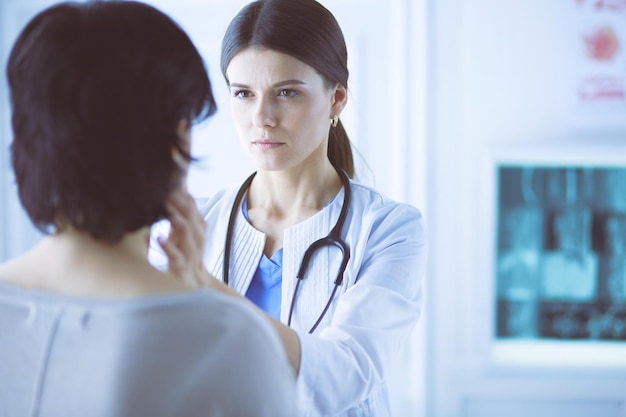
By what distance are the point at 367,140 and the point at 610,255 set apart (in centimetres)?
96

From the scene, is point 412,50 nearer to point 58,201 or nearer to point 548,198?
point 548,198

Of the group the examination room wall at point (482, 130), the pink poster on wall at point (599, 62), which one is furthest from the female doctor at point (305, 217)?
the pink poster on wall at point (599, 62)

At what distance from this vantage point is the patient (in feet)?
1.81

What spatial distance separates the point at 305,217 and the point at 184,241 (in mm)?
600

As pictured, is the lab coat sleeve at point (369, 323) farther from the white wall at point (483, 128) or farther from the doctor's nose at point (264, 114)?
the white wall at point (483, 128)

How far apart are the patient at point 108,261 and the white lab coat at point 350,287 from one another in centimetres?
32

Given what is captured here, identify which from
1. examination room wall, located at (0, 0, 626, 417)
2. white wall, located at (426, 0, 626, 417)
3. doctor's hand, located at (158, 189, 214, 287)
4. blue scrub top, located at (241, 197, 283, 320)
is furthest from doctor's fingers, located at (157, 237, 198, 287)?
white wall, located at (426, 0, 626, 417)

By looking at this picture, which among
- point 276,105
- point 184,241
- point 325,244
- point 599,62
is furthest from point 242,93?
point 599,62

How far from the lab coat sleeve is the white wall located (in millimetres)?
927

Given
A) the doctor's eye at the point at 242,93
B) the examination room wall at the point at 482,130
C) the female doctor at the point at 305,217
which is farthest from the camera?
the examination room wall at the point at 482,130

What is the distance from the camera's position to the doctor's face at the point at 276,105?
1.18m

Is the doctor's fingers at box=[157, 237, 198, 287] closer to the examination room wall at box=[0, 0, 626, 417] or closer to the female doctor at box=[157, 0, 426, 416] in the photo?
the female doctor at box=[157, 0, 426, 416]

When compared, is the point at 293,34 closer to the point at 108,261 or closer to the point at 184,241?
the point at 184,241

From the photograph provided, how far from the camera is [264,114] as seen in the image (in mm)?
1188
